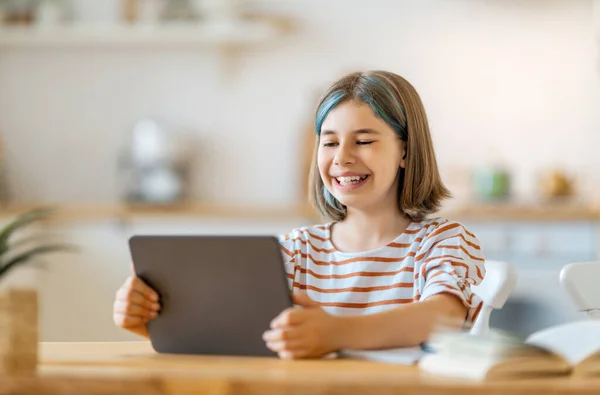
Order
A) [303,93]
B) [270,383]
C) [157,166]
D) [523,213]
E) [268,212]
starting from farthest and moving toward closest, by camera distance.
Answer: [303,93], [157,166], [268,212], [523,213], [270,383]

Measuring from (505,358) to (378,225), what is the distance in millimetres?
638

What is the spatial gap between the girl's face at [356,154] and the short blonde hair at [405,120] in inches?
0.7

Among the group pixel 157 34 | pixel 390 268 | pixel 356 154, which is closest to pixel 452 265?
pixel 390 268

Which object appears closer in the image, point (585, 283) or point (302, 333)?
point (302, 333)

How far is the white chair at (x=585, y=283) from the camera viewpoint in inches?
67.6

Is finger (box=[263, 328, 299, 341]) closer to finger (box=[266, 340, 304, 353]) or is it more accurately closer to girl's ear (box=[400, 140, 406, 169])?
finger (box=[266, 340, 304, 353])

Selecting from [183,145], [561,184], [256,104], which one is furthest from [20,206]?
[561,184]

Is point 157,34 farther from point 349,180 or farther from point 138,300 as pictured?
point 138,300

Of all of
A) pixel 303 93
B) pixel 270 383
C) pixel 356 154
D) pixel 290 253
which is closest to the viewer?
pixel 270 383

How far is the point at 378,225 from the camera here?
1.66 m

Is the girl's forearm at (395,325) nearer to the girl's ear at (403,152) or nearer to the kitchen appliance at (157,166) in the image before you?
the girl's ear at (403,152)

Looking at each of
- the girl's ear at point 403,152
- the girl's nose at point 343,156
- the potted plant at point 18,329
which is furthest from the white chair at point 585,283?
the potted plant at point 18,329

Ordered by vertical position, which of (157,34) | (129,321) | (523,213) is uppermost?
(157,34)

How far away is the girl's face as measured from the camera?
1593 mm
